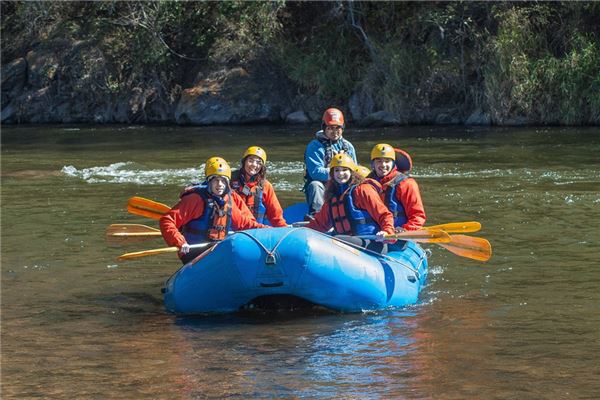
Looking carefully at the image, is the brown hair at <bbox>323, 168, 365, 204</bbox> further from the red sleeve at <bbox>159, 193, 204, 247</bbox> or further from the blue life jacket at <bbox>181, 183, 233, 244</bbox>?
the red sleeve at <bbox>159, 193, 204, 247</bbox>

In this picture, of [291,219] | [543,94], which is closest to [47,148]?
[543,94]

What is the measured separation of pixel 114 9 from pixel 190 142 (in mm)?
6359

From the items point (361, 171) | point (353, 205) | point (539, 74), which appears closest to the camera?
point (353, 205)

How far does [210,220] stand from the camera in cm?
835

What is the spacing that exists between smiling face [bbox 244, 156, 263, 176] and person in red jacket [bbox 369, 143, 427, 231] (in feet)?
3.05

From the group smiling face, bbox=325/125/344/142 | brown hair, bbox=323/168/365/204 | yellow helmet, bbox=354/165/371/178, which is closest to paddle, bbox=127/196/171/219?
brown hair, bbox=323/168/365/204

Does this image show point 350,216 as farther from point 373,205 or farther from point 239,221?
point 239,221

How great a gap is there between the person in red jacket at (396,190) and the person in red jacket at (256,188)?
85cm

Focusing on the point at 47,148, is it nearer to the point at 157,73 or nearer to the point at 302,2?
the point at 157,73

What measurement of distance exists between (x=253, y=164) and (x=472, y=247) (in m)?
1.84

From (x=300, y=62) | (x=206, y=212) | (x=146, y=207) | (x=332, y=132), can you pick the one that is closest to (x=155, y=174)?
(x=332, y=132)

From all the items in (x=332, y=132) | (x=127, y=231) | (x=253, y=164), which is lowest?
(x=127, y=231)

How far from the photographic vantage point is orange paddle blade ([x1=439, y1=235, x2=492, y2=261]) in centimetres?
852

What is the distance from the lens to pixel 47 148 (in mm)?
19750
